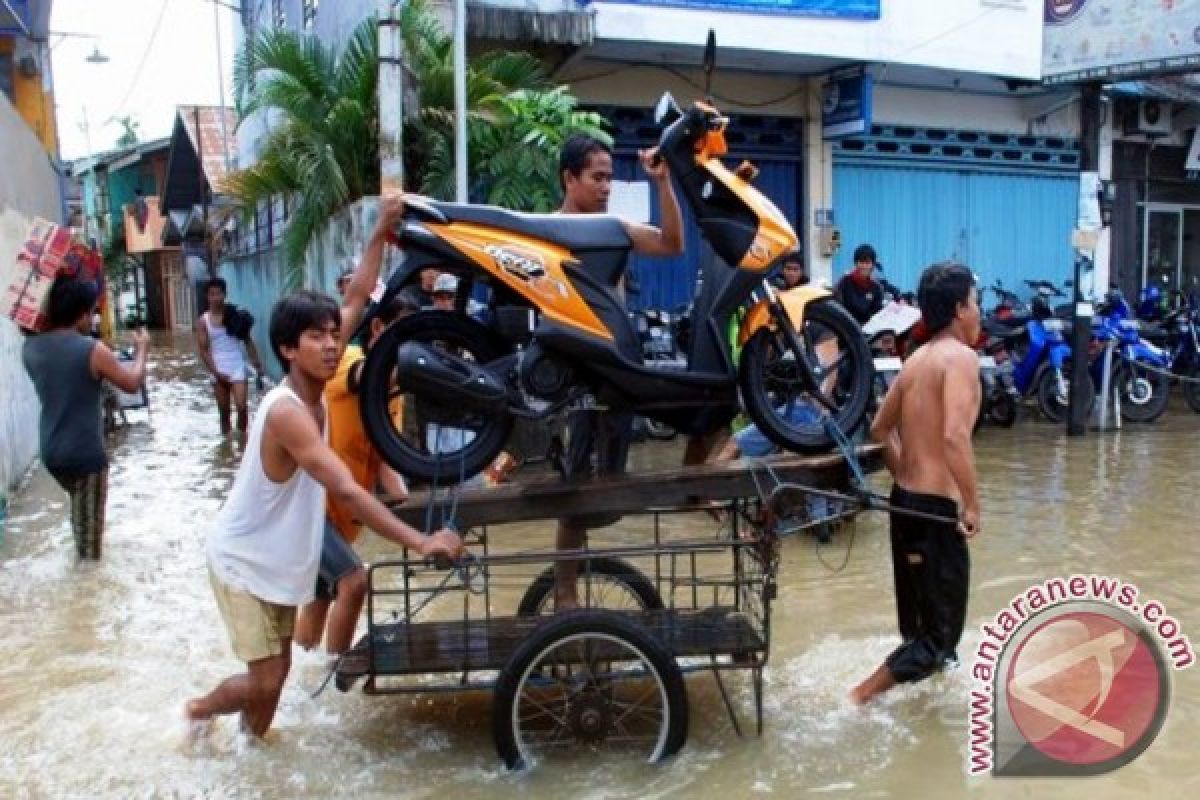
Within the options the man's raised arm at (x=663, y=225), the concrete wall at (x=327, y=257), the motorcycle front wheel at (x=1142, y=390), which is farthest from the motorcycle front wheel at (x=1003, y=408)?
the man's raised arm at (x=663, y=225)

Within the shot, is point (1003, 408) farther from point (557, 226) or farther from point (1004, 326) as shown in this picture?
point (557, 226)

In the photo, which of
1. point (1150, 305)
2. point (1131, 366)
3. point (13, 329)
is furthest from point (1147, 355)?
point (13, 329)

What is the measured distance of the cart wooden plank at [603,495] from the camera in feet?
13.6

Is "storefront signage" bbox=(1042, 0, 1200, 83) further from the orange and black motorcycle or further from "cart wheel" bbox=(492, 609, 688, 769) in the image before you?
"cart wheel" bbox=(492, 609, 688, 769)

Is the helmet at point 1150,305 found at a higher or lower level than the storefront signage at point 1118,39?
lower

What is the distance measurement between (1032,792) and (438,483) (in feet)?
7.75

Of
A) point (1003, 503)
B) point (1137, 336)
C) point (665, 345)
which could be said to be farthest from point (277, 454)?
point (1137, 336)

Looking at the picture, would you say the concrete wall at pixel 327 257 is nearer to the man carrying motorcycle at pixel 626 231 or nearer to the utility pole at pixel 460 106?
the utility pole at pixel 460 106

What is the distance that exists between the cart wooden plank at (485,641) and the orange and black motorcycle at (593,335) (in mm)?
614

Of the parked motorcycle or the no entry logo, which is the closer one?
the no entry logo

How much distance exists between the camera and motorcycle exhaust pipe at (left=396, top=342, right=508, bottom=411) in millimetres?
4059

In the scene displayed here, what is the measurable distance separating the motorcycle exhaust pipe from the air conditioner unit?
47.6 ft

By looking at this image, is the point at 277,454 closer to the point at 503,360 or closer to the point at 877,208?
the point at 503,360

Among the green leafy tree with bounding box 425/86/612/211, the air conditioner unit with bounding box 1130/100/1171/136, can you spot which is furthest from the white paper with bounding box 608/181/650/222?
the air conditioner unit with bounding box 1130/100/1171/136
